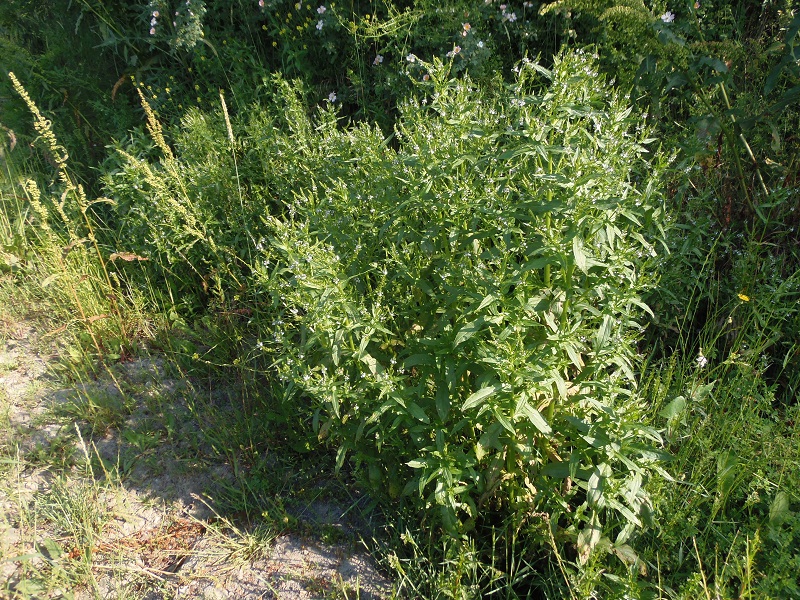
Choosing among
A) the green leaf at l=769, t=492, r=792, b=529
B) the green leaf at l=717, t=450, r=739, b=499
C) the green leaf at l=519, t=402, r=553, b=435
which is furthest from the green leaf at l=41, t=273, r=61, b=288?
the green leaf at l=769, t=492, r=792, b=529

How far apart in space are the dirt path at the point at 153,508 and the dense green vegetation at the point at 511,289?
22cm

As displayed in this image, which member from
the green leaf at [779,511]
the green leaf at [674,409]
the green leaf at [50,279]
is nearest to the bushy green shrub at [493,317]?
the green leaf at [674,409]

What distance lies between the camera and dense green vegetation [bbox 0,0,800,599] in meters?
2.41

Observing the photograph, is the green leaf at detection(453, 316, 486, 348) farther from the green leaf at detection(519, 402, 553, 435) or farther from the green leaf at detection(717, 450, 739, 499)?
the green leaf at detection(717, 450, 739, 499)

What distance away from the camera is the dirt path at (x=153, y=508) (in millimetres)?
2803

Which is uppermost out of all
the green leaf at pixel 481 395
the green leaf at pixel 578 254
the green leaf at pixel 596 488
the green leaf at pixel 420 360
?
the green leaf at pixel 578 254

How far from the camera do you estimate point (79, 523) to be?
300cm

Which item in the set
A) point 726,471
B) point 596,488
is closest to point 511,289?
point 596,488

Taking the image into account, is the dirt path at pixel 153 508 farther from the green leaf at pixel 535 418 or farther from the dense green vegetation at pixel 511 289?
the green leaf at pixel 535 418

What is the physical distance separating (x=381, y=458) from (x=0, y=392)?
249 cm

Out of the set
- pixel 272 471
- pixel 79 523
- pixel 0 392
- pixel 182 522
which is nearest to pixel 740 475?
Answer: pixel 272 471

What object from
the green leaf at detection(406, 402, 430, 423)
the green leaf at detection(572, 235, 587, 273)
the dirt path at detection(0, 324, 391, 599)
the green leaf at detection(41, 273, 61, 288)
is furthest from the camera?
the green leaf at detection(41, 273, 61, 288)

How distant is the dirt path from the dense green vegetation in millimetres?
Answer: 215

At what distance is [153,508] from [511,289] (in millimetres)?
2053
